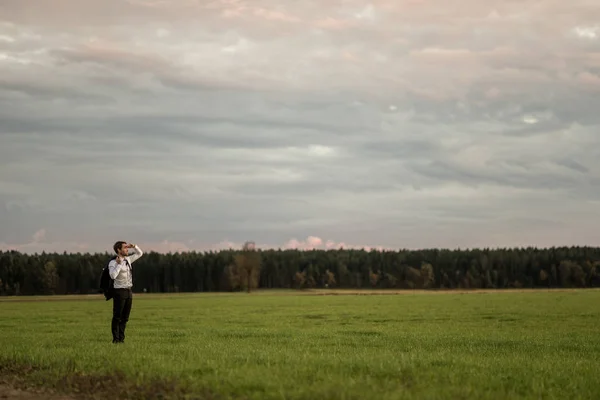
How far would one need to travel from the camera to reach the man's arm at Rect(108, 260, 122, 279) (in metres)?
22.3

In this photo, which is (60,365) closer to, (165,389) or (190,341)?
(165,389)

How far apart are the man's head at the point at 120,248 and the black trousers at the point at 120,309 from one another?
1.16 m

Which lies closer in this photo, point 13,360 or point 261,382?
point 261,382

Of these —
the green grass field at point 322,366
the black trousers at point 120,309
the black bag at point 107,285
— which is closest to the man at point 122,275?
the black trousers at point 120,309

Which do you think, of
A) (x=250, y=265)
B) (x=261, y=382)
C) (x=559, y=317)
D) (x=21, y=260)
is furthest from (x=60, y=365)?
(x=21, y=260)

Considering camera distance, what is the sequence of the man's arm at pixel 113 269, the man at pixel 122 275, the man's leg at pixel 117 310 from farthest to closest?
A: the man's leg at pixel 117 310 < the man at pixel 122 275 < the man's arm at pixel 113 269

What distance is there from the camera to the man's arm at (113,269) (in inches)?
879

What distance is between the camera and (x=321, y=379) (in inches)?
570

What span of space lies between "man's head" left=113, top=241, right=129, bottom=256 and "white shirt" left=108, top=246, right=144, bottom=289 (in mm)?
271

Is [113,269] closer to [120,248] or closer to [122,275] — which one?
[122,275]

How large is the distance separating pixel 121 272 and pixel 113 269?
373mm

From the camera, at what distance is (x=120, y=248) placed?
22.5m

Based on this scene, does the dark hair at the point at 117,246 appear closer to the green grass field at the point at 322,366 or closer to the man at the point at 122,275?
the man at the point at 122,275

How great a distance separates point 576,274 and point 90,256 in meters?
127
